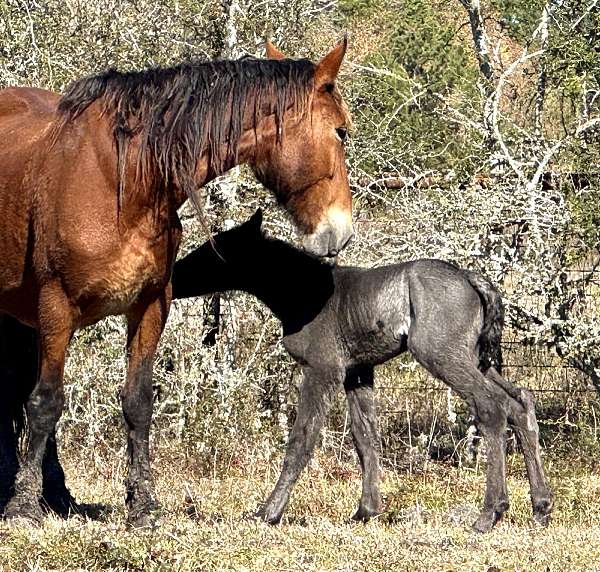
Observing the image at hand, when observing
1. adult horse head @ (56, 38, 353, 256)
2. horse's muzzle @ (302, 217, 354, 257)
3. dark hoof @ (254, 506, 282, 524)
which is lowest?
dark hoof @ (254, 506, 282, 524)

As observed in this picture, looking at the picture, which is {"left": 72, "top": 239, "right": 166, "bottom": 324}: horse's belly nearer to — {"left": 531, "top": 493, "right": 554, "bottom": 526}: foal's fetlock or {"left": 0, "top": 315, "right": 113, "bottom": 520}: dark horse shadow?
{"left": 0, "top": 315, "right": 113, "bottom": 520}: dark horse shadow

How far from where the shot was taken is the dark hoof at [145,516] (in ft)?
17.8

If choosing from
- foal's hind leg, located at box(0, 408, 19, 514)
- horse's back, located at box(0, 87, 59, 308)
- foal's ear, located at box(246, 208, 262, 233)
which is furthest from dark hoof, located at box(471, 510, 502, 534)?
foal's hind leg, located at box(0, 408, 19, 514)

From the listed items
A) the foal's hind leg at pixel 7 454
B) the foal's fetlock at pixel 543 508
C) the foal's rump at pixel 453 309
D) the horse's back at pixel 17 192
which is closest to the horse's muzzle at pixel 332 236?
the foal's rump at pixel 453 309

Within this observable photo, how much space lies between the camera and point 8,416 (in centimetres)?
656

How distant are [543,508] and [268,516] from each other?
151 centimetres

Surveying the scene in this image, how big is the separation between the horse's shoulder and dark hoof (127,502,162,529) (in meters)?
2.31

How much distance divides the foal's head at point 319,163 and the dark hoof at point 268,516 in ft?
5.00

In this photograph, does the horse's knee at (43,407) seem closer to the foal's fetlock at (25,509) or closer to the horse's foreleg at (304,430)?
the foal's fetlock at (25,509)

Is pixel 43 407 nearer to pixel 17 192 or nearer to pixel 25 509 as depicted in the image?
pixel 25 509

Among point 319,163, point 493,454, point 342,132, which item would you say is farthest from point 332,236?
point 493,454

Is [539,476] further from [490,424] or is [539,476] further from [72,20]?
[72,20]

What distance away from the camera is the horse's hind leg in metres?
5.89

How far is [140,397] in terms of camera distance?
5.76 metres
